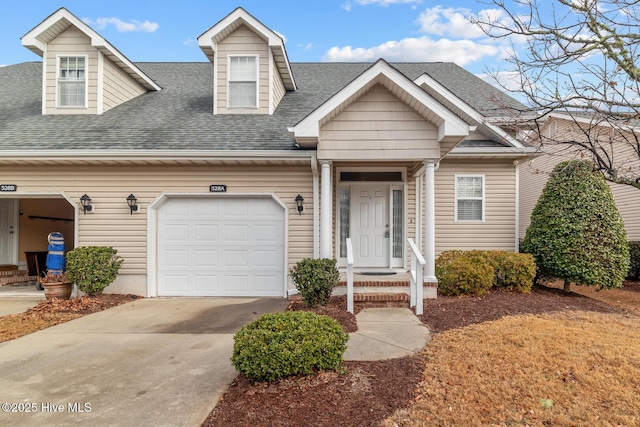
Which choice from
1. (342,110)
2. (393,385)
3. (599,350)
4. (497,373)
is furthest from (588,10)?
(393,385)

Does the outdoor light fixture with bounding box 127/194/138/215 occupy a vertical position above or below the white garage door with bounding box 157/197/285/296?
above

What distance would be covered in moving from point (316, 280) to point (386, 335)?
1524 mm

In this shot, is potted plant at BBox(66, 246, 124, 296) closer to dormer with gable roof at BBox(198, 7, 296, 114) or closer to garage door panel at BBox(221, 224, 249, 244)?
garage door panel at BBox(221, 224, 249, 244)

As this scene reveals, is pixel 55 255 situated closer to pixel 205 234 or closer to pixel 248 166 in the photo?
pixel 205 234

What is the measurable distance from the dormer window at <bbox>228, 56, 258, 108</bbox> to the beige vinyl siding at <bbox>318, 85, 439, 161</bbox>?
3.40 m

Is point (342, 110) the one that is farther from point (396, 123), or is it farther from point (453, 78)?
point (453, 78)

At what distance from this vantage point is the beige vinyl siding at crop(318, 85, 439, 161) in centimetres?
659

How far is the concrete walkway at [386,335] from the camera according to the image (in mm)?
4156

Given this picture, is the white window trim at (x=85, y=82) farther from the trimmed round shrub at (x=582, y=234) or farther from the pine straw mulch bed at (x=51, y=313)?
the trimmed round shrub at (x=582, y=234)

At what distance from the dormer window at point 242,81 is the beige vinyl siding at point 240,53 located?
0.13 metres

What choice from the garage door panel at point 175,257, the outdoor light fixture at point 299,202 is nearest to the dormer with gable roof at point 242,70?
the outdoor light fixture at point 299,202

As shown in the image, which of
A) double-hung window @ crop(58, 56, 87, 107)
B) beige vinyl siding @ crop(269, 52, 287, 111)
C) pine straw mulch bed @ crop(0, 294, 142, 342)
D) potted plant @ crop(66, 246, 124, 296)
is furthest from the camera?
beige vinyl siding @ crop(269, 52, 287, 111)

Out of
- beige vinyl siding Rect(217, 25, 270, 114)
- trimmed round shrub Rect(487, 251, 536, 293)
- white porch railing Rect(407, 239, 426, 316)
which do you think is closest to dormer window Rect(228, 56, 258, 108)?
beige vinyl siding Rect(217, 25, 270, 114)

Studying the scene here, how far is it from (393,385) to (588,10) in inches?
227
